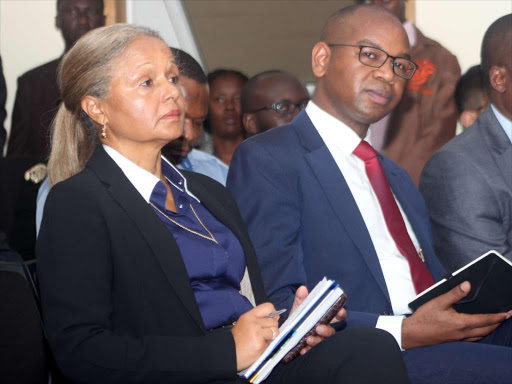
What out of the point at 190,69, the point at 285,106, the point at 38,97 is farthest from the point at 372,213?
the point at 38,97

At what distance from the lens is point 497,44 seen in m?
3.06

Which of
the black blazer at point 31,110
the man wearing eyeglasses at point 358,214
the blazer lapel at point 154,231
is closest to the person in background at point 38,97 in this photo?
the black blazer at point 31,110

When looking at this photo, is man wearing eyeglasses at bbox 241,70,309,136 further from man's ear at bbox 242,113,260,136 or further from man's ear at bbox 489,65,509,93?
man's ear at bbox 489,65,509,93

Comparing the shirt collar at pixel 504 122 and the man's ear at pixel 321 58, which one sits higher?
the man's ear at pixel 321 58

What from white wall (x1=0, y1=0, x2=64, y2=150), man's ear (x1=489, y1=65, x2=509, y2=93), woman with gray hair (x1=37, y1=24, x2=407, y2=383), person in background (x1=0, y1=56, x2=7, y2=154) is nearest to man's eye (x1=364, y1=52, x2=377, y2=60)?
man's ear (x1=489, y1=65, x2=509, y2=93)

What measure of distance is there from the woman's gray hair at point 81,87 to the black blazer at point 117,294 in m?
0.27

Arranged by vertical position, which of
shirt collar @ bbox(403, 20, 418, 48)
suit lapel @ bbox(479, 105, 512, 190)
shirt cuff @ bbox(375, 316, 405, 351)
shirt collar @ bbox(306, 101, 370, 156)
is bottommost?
shirt cuff @ bbox(375, 316, 405, 351)

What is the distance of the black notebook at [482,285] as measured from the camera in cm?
204

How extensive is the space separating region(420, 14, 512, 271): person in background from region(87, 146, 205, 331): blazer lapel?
1.28 m

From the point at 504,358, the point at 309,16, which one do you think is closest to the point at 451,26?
the point at 309,16

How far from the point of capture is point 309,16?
175 inches

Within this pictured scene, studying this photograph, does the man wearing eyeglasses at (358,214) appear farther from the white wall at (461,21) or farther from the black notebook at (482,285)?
the white wall at (461,21)

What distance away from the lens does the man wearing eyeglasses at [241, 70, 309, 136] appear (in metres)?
3.92

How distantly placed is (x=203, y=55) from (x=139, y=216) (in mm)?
2997
